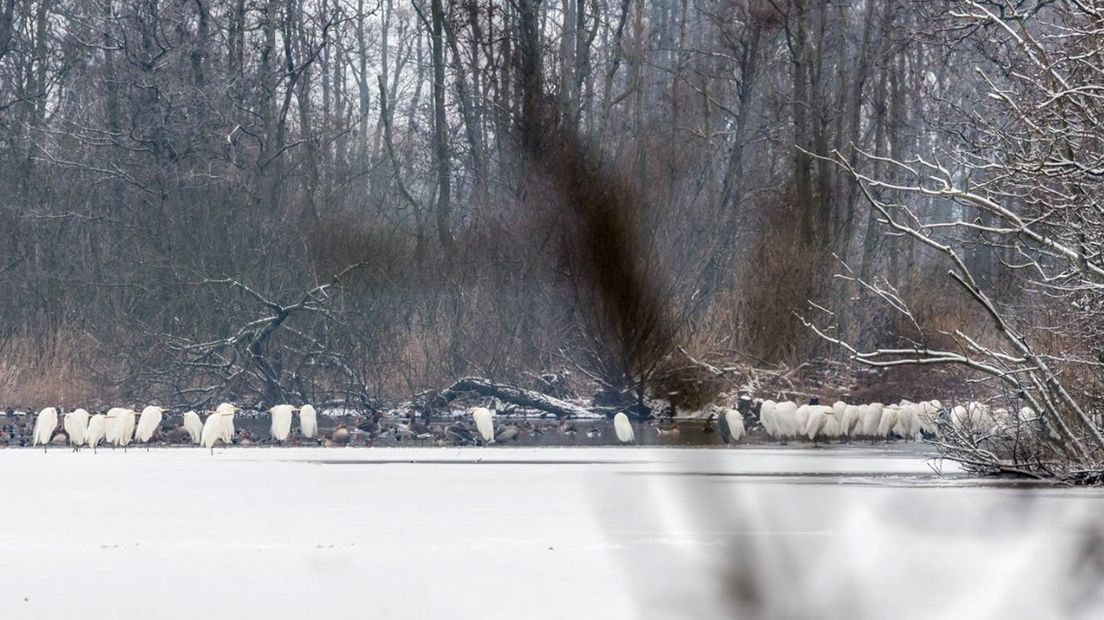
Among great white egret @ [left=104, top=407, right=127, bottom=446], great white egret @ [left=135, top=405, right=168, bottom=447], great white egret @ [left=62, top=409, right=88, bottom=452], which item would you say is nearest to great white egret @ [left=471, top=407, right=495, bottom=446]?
great white egret @ [left=135, top=405, right=168, bottom=447]

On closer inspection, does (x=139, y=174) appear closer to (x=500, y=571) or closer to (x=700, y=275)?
(x=700, y=275)

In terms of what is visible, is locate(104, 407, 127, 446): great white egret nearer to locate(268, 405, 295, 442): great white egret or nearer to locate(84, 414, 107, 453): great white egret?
locate(84, 414, 107, 453): great white egret

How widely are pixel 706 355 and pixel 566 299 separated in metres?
2.67

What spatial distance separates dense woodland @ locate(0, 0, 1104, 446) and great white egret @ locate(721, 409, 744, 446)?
3.26m

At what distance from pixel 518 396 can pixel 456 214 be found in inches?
329

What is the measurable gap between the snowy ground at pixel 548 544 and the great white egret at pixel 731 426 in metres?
4.65

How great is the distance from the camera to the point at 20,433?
20.0 meters

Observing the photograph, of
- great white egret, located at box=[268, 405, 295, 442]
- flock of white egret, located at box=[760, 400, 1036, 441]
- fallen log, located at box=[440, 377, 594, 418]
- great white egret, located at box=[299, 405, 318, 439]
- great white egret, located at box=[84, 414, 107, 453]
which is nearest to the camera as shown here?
Answer: great white egret, located at box=[84, 414, 107, 453]

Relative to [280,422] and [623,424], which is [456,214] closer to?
[280,422]

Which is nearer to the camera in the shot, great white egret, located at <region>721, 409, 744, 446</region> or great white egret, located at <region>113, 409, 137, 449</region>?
great white egret, located at <region>113, 409, 137, 449</region>

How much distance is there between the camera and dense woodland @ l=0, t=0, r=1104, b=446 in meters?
24.0

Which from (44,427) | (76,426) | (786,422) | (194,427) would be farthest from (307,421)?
(786,422)

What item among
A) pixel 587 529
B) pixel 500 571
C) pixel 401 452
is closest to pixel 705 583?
pixel 500 571

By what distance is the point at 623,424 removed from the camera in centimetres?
1911
